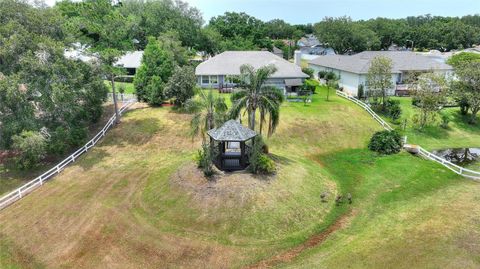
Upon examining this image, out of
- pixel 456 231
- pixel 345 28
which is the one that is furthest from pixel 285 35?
pixel 456 231

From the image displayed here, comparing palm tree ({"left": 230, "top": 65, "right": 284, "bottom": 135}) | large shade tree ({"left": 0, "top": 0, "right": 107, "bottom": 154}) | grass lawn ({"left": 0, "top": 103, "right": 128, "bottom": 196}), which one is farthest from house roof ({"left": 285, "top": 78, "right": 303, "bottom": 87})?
grass lawn ({"left": 0, "top": 103, "right": 128, "bottom": 196})

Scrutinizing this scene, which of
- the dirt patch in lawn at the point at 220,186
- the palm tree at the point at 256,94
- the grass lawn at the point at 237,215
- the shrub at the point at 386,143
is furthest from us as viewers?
the shrub at the point at 386,143

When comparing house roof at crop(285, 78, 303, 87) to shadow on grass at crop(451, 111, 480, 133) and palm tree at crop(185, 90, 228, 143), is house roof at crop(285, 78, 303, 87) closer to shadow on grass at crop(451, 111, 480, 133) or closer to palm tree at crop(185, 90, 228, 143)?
shadow on grass at crop(451, 111, 480, 133)

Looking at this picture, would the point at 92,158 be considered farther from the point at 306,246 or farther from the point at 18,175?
the point at 306,246

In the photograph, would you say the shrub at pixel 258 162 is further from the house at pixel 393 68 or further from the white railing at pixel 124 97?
the house at pixel 393 68

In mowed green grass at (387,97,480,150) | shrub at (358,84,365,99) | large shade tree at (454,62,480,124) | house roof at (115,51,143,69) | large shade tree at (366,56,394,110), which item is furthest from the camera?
house roof at (115,51,143,69)

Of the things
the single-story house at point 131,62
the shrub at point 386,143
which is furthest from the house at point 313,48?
the shrub at point 386,143
